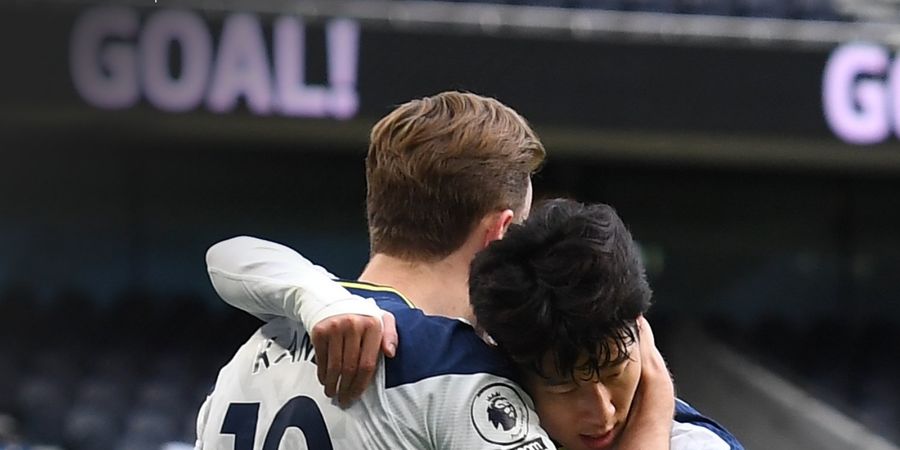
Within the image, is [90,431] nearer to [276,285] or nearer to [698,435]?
[276,285]

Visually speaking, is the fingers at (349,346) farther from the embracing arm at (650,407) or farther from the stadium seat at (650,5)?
the stadium seat at (650,5)

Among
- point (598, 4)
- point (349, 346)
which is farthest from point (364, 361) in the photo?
point (598, 4)

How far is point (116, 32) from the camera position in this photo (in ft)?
19.5

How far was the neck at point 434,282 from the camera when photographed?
134 cm

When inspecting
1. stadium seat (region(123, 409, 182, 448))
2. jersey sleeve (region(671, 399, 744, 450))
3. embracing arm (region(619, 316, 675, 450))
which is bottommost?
stadium seat (region(123, 409, 182, 448))

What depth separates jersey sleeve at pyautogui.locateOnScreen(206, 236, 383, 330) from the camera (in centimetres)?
126

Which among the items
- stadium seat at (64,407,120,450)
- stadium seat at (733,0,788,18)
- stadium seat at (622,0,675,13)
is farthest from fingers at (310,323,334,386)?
stadium seat at (733,0,788,18)

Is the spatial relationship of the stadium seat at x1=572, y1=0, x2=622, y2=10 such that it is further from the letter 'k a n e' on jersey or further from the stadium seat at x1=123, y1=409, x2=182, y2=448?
the letter 'k a n e' on jersey

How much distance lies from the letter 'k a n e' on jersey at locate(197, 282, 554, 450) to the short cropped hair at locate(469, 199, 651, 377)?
0.14 feet

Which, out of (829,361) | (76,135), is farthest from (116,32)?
(829,361)

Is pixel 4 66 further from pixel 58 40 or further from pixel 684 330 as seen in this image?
pixel 684 330

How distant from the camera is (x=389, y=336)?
49.1 inches

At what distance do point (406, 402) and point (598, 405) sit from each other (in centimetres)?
17

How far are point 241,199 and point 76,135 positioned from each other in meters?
1.31
